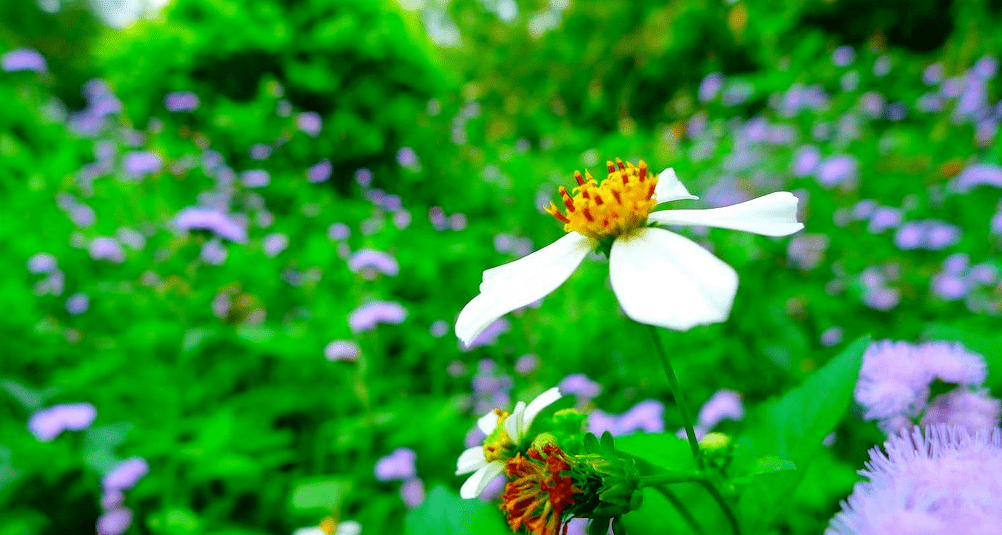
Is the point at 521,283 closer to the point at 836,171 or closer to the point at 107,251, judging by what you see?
the point at 107,251

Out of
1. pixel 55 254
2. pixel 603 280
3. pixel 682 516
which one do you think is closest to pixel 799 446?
pixel 682 516

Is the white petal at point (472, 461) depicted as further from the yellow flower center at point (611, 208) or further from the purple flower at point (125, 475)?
the purple flower at point (125, 475)

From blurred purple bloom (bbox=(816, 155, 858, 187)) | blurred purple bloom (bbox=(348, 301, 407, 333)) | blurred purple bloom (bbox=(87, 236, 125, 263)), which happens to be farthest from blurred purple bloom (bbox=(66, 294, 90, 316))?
blurred purple bloom (bbox=(816, 155, 858, 187))

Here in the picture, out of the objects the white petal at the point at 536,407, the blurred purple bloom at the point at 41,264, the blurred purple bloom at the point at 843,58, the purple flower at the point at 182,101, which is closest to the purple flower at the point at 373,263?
the blurred purple bloom at the point at 41,264

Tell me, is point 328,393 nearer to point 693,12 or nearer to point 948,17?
point 693,12

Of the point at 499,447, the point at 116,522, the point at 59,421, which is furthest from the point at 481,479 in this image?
the point at 59,421

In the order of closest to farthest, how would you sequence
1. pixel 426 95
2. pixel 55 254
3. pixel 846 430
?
pixel 846 430 → pixel 55 254 → pixel 426 95

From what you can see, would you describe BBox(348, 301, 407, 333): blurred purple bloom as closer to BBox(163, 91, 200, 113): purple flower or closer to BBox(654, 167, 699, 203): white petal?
BBox(654, 167, 699, 203): white petal
